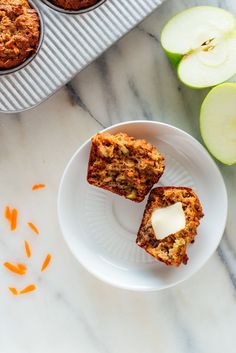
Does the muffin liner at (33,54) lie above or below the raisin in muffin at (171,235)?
above

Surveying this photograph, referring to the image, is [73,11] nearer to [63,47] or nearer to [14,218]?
[63,47]

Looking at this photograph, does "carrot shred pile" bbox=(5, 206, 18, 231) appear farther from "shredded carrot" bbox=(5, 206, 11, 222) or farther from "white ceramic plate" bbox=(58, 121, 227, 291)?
"white ceramic plate" bbox=(58, 121, 227, 291)

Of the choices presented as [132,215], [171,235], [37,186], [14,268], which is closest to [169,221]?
[171,235]

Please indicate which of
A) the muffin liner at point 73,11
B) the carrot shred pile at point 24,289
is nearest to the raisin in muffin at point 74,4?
the muffin liner at point 73,11

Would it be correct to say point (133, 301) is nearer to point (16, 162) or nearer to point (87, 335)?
point (87, 335)

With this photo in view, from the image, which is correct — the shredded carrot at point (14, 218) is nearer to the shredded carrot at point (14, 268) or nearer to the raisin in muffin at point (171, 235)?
the shredded carrot at point (14, 268)

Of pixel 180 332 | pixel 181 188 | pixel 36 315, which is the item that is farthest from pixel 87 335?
pixel 181 188
